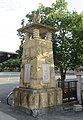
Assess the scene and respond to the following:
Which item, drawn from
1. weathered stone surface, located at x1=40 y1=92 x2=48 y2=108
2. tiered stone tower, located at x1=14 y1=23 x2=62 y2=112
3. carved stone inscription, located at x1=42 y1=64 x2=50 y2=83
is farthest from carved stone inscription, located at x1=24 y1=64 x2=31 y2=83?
weathered stone surface, located at x1=40 y1=92 x2=48 y2=108

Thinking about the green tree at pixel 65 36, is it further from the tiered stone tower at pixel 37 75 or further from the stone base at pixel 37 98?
the stone base at pixel 37 98

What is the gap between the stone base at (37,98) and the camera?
14.1 m

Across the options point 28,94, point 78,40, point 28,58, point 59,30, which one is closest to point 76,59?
point 78,40

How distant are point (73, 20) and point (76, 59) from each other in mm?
3311

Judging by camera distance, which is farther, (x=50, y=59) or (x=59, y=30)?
(x=59, y=30)

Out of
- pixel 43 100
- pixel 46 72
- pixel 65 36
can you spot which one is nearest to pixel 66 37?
pixel 65 36

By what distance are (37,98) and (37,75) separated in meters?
1.52

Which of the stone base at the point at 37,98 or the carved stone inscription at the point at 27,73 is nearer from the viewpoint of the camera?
the stone base at the point at 37,98

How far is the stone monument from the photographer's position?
14.4 m

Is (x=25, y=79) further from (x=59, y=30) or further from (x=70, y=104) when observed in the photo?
(x=59, y=30)

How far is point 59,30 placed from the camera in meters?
17.9

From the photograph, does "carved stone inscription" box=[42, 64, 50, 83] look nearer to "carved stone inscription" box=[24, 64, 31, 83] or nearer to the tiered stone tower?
the tiered stone tower

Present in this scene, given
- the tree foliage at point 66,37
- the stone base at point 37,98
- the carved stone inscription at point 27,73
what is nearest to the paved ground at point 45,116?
the stone base at point 37,98

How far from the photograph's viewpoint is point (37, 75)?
14.5 m
